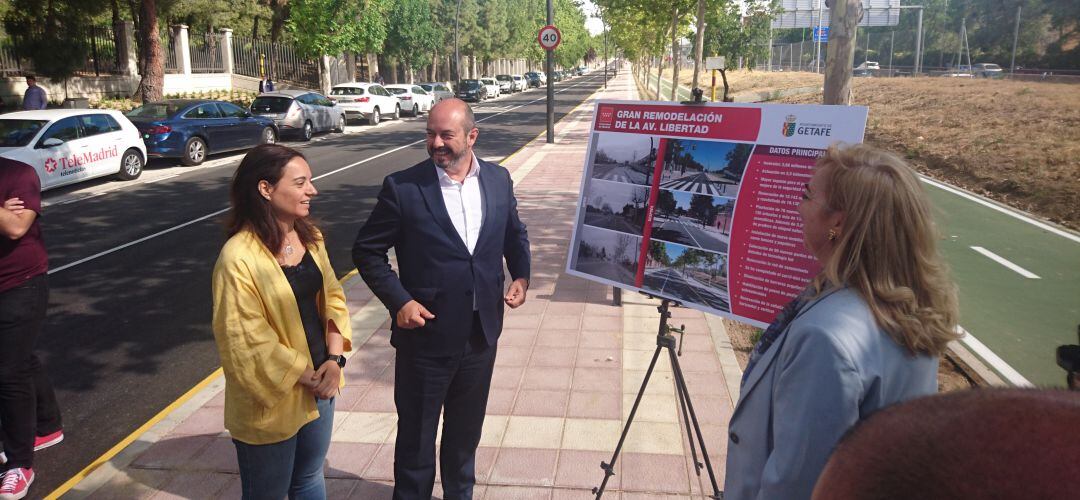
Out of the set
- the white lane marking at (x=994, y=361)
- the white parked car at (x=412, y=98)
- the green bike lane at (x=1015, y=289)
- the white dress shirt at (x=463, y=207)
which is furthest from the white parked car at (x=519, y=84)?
the white dress shirt at (x=463, y=207)

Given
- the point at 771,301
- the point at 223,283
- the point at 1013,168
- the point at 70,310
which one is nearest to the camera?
the point at 223,283

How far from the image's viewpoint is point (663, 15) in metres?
28.3

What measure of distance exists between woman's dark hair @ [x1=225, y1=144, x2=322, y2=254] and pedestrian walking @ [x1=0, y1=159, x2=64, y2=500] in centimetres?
150

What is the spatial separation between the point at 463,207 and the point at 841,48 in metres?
4.07

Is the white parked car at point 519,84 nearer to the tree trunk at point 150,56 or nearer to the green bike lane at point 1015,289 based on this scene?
the tree trunk at point 150,56

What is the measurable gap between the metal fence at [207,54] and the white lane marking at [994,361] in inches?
1303

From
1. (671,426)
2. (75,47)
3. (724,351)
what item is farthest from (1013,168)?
(75,47)

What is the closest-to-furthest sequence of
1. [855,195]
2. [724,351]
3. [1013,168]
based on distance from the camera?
1. [855,195]
2. [724,351]
3. [1013,168]

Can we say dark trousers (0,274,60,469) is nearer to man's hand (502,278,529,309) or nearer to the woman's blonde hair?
man's hand (502,278,529,309)

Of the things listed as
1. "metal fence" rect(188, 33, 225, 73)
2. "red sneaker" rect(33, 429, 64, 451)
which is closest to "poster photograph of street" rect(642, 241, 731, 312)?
"red sneaker" rect(33, 429, 64, 451)

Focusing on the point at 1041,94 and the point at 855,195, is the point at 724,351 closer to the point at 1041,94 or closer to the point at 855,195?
the point at 855,195

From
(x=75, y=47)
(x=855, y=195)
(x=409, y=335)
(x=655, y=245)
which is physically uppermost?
(x=75, y=47)

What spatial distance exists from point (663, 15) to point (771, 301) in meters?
27.2

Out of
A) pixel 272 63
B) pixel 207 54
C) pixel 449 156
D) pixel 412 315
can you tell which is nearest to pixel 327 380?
pixel 412 315
